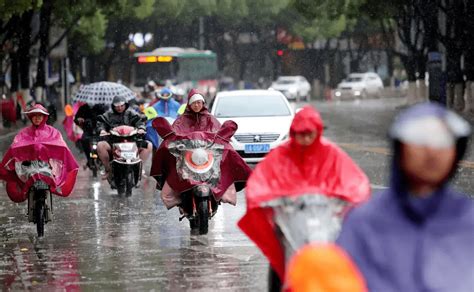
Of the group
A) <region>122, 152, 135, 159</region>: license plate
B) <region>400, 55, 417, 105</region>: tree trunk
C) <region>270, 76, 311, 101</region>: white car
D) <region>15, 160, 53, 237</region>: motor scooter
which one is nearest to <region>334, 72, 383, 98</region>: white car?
<region>270, 76, 311, 101</region>: white car

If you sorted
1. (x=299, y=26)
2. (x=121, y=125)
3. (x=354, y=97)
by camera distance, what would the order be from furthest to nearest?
1. (x=299, y=26)
2. (x=354, y=97)
3. (x=121, y=125)

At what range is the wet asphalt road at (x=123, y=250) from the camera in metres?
10.8

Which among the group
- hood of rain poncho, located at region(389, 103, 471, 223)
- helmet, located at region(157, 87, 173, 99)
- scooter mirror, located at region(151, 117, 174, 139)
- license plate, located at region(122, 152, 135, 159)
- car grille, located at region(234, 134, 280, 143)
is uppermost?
hood of rain poncho, located at region(389, 103, 471, 223)

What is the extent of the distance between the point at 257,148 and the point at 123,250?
11069 mm

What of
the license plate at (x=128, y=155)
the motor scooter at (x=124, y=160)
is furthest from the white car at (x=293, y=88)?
the license plate at (x=128, y=155)

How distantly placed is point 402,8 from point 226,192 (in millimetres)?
41397

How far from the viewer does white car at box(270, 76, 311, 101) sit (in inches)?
3083

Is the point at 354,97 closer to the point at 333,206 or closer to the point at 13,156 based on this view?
the point at 13,156

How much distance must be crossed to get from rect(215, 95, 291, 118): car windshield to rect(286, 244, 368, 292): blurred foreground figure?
21.0m

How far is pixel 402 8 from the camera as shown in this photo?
179ft

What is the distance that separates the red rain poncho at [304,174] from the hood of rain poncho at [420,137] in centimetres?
363

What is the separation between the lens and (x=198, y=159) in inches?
553

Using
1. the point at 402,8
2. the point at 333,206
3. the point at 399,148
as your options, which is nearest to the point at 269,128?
the point at 333,206

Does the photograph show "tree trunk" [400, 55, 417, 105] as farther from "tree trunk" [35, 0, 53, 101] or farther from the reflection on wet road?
the reflection on wet road
